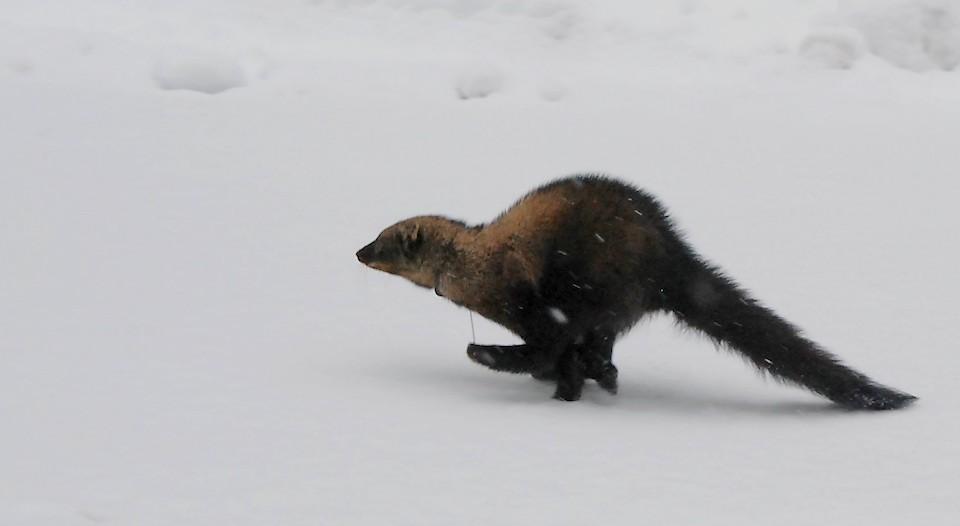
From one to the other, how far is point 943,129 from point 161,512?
7.98 metres

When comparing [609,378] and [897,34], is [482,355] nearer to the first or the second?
[609,378]

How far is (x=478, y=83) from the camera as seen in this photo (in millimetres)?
10781

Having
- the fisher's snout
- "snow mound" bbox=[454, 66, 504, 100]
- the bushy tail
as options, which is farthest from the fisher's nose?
"snow mound" bbox=[454, 66, 504, 100]

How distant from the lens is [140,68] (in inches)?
428

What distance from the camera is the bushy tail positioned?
206 inches

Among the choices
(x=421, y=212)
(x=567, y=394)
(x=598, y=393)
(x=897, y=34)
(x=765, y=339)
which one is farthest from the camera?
(x=897, y=34)

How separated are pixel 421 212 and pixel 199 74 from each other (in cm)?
306

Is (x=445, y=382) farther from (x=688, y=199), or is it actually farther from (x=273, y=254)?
(x=688, y=199)

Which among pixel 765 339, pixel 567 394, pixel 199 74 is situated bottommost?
pixel 567 394

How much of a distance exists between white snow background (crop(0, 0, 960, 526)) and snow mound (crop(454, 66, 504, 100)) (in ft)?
0.09

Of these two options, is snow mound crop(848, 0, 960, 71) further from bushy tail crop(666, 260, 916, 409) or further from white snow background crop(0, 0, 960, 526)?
bushy tail crop(666, 260, 916, 409)

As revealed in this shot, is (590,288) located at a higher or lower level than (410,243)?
lower

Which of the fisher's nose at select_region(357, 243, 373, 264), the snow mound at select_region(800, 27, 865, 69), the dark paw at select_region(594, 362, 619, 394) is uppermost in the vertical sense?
the snow mound at select_region(800, 27, 865, 69)

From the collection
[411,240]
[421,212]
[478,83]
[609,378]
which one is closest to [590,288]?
[609,378]
